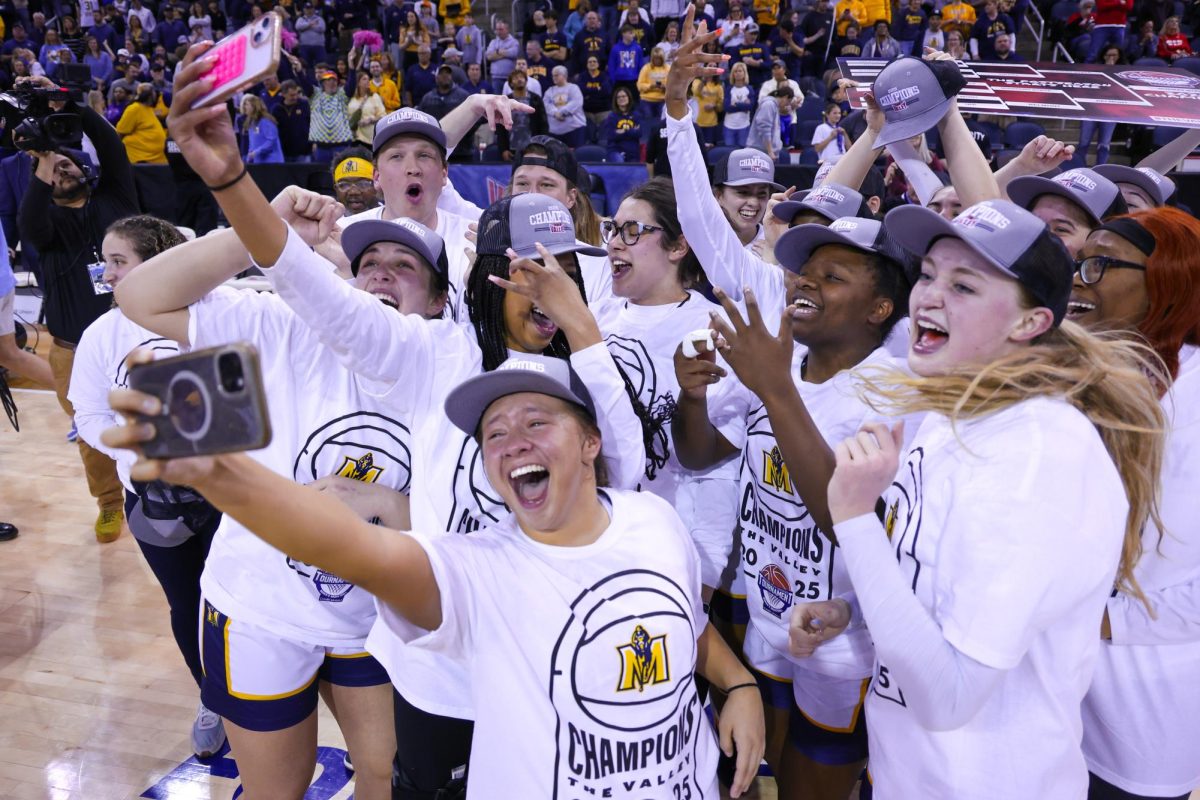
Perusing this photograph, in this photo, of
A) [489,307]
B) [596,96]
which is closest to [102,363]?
[489,307]

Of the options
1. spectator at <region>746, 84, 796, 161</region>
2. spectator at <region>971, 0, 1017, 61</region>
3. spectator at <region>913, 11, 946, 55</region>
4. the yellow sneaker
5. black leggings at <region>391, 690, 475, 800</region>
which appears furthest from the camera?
spectator at <region>971, 0, 1017, 61</region>

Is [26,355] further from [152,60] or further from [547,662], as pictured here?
[152,60]

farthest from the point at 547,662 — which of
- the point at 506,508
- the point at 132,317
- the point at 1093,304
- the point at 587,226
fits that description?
the point at 587,226

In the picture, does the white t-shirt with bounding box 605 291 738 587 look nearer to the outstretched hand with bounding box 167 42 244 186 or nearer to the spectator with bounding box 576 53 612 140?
the outstretched hand with bounding box 167 42 244 186

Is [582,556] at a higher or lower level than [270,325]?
lower

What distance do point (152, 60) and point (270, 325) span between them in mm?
13964

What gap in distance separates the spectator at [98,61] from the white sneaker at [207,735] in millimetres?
12550

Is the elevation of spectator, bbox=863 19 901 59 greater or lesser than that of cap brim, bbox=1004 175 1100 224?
lesser

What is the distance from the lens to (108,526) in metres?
4.85

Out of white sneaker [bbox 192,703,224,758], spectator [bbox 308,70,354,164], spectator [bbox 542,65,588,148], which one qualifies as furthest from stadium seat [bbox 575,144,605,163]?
white sneaker [bbox 192,703,224,758]

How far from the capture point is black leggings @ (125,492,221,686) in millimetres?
2945

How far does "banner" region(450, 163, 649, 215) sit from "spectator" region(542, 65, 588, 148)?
1996 millimetres

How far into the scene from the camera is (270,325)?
209 cm

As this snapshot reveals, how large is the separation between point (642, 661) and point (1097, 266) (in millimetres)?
1375
